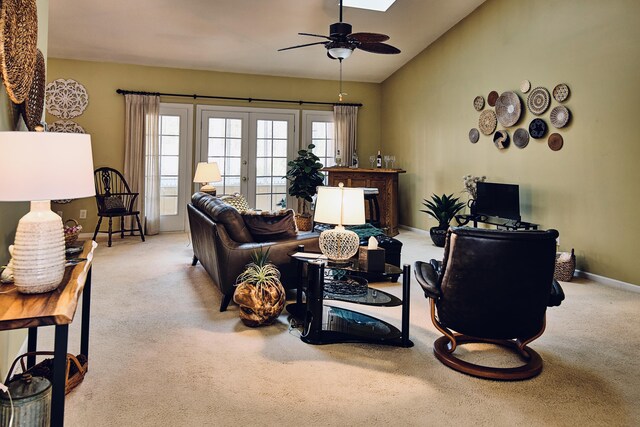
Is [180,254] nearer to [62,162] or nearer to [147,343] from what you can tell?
[147,343]

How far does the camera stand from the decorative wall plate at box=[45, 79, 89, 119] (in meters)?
6.75

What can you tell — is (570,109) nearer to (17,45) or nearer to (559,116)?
(559,116)

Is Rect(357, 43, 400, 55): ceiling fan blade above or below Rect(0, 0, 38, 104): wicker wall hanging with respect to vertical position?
above

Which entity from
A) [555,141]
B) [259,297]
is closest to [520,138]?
[555,141]

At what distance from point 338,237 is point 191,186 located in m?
5.30

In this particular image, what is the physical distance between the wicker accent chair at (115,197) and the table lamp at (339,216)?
4.41 meters

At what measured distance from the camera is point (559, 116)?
4934 mm

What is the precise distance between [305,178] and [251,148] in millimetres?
1183

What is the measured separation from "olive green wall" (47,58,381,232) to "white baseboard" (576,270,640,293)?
17.7 feet

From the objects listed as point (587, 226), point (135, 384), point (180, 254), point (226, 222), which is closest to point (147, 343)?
point (135, 384)

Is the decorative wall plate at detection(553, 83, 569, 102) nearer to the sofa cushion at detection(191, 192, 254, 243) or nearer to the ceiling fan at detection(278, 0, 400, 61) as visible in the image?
the ceiling fan at detection(278, 0, 400, 61)

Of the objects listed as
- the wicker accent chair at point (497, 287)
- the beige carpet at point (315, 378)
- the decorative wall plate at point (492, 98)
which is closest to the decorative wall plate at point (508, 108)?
the decorative wall plate at point (492, 98)

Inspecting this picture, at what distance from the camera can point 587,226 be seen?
4.69m

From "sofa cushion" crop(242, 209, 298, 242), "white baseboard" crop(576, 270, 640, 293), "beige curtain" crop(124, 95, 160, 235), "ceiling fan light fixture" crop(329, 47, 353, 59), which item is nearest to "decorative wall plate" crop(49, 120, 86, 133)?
"beige curtain" crop(124, 95, 160, 235)
